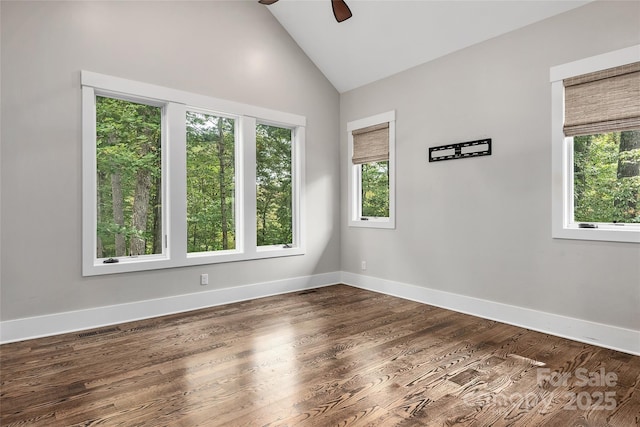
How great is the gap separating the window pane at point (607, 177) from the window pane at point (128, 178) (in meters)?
4.12

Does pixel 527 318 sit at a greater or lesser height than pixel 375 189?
lesser

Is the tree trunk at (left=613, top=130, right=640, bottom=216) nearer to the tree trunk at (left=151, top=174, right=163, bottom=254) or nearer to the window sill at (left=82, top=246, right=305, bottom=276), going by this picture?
the window sill at (left=82, top=246, right=305, bottom=276)

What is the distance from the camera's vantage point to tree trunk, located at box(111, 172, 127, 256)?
12.2 ft

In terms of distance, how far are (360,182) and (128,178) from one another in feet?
9.95

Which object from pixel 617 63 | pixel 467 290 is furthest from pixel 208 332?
pixel 617 63

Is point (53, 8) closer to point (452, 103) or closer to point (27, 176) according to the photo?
point (27, 176)

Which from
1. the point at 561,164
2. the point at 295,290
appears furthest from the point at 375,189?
the point at 561,164

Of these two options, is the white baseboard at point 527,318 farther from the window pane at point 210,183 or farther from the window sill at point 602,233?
the window pane at point 210,183

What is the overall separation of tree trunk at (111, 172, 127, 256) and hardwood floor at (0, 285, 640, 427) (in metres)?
0.78

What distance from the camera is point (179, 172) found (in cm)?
404

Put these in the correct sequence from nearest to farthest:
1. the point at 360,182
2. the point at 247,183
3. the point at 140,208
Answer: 1. the point at 140,208
2. the point at 247,183
3. the point at 360,182

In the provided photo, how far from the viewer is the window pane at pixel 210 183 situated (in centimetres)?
421

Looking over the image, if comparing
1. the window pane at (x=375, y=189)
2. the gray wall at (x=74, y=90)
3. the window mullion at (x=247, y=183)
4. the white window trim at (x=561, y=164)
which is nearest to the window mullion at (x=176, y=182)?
the gray wall at (x=74, y=90)

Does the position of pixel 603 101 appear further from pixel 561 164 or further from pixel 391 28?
pixel 391 28
